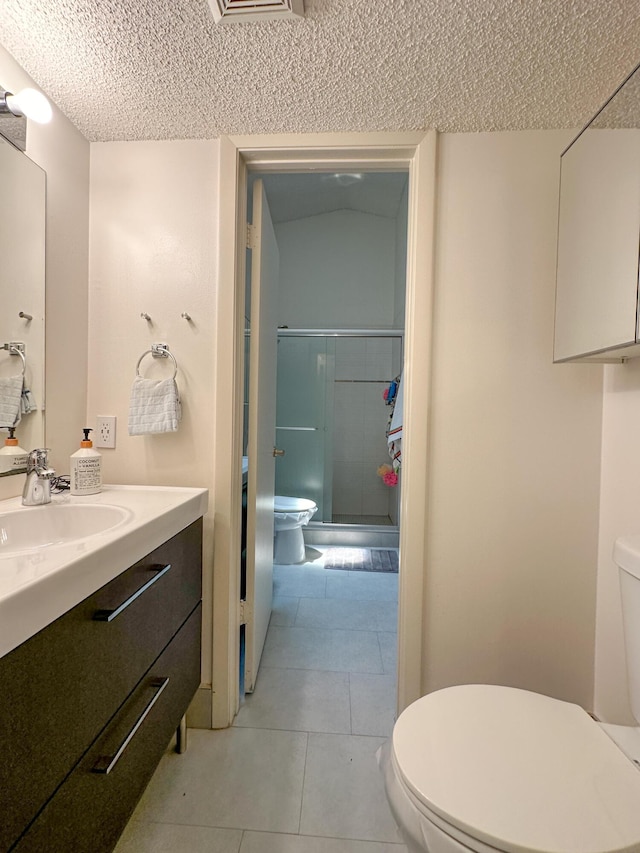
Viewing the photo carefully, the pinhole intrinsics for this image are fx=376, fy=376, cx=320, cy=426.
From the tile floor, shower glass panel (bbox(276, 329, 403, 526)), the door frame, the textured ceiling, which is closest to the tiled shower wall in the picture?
shower glass panel (bbox(276, 329, 403, 526))

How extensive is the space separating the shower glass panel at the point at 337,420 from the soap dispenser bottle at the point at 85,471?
236 cm

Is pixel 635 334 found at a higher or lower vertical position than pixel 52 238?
lower

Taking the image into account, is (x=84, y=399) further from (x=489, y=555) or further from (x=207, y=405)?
(x=489, y=555)

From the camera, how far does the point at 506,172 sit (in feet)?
4.17

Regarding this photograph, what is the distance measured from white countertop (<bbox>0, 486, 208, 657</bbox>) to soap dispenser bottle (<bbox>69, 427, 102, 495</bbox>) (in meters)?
0.05

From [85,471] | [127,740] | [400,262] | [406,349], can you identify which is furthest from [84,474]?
[400,262]

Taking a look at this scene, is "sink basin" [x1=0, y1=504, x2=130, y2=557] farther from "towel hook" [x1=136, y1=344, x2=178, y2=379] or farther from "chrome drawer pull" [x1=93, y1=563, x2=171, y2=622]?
"towel hook" [x1=136, y1=344, x2=178, y2=379]

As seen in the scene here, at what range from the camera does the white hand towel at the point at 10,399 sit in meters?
1.07

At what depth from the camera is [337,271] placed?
357cm

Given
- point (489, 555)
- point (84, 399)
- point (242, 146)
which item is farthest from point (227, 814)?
point (242, 146)

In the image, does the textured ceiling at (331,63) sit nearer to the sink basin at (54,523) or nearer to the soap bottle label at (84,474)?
the soap bottle label at (84,474)

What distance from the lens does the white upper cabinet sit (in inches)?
35.1

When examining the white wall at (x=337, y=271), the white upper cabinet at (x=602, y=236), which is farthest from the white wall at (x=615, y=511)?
the white wall at (x=337, y=271)

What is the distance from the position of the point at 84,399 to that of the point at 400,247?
2818 millimetres
